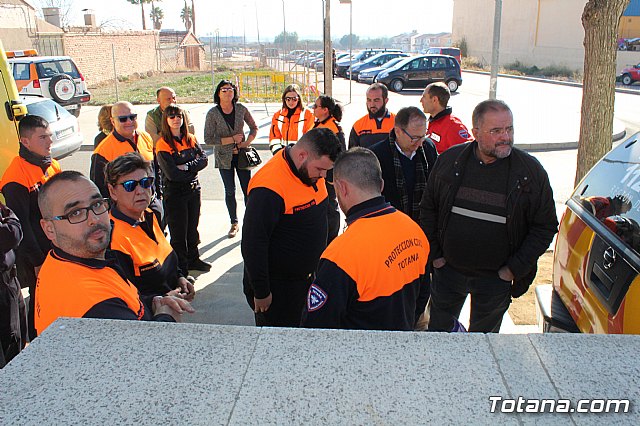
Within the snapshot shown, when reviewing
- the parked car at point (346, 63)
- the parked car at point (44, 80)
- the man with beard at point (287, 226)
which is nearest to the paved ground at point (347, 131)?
the parked car at point (44, 80)

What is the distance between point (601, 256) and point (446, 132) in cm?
277

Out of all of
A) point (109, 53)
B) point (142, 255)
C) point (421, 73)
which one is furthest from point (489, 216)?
point (109, 53)

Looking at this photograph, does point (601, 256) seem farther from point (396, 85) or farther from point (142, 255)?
point (396, 85)

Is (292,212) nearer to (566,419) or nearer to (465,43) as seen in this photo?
(566,419)

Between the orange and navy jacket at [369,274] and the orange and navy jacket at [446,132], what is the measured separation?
2758 mm

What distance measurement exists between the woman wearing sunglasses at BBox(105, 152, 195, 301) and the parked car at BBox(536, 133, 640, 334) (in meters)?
2.10

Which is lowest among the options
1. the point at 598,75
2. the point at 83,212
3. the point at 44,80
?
the point at 83,212

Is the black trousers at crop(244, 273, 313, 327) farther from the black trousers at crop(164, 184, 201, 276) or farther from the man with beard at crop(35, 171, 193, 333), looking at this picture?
the black trousers at crop(164, 184, 201, 276)

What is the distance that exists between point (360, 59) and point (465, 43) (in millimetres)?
25727

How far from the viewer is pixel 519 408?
1.46 meters

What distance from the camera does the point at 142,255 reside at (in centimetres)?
291

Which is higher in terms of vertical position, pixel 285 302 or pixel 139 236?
pixel 139 236

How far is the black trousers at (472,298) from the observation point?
354cm

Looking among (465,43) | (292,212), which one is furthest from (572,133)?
(465,43)
